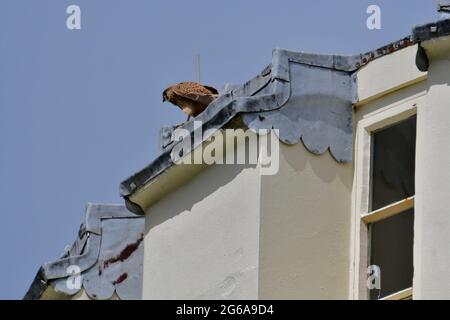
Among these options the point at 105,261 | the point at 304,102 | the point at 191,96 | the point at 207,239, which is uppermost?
the point at 191,96

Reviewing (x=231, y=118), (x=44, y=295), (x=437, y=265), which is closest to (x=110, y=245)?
(x=44, y=295)

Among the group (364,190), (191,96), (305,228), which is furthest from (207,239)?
(191,96)

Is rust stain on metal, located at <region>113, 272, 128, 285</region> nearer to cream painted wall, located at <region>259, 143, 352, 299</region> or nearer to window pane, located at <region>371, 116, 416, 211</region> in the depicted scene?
cream painted wall, located at <region>259, 143, 352, 299</region>

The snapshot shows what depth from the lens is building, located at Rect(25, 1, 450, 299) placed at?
19594mm

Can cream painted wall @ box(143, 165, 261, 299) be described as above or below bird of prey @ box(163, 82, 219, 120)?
below

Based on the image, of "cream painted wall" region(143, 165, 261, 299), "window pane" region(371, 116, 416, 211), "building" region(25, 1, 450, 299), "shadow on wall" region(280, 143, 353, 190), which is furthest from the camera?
"shadow on wall" region(280, 143, 353, 190)

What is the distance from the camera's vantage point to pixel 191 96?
2175 centimetres

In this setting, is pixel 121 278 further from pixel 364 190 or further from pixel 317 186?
pixel 364 190

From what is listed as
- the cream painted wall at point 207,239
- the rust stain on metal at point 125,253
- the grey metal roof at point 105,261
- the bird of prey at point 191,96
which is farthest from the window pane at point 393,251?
the rust stain on metal at point 125,253

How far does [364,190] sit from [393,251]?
53cm

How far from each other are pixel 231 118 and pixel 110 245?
3468 millimetres

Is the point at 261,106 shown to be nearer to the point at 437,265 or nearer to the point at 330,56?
the point at 330,56

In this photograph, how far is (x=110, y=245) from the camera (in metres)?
23.5

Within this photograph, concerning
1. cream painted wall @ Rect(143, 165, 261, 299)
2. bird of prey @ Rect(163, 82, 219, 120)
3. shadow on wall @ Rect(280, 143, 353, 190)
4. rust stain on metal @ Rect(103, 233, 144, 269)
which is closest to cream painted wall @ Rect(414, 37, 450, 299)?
shadow on wall @ Rect(280, 143, 353, 190)
